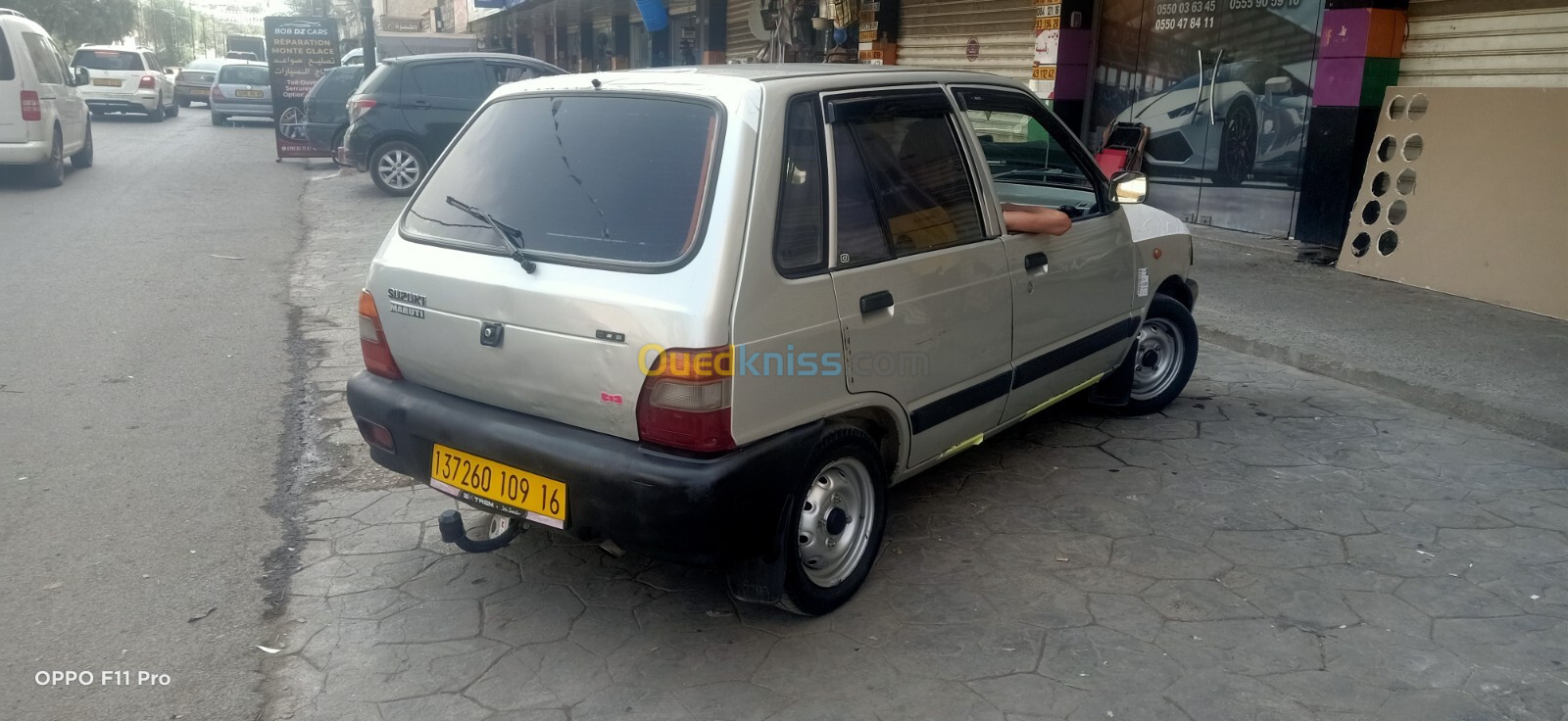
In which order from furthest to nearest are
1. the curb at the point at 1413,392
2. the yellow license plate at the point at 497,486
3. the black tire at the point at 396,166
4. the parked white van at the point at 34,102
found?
the black tire at the point at 396,166
the parked white van at the point at 34,102
the curb at the point at 1413,392
the yellow license plate at the point at 497,486

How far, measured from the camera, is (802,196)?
3209mm

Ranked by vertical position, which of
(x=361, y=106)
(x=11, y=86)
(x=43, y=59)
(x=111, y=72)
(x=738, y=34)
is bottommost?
(x=361, y=106)

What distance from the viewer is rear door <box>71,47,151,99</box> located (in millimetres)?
24359

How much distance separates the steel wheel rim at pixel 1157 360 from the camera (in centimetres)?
538

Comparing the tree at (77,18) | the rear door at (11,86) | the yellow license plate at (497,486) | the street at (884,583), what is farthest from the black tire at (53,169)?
the tree at (77,18)

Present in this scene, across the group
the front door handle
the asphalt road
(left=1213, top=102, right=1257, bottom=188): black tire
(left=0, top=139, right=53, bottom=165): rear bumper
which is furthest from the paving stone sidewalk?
(left=0, top=139, right=53, bottom=165): rear bumper

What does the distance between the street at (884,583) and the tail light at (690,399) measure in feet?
2.36

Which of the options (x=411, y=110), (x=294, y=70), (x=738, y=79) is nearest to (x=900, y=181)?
(x=738, y=79)

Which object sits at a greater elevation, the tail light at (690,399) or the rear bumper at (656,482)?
the tail light at (690,399)

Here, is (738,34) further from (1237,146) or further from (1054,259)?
(1054,259)

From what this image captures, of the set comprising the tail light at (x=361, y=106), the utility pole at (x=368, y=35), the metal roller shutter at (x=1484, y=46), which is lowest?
the tail light at (x=361, y=106)

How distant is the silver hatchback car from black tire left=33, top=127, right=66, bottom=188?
483 inches

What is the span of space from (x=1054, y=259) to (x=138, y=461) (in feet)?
12.8

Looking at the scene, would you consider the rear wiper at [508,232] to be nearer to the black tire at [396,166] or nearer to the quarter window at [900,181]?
the quarter window at [900,181]
